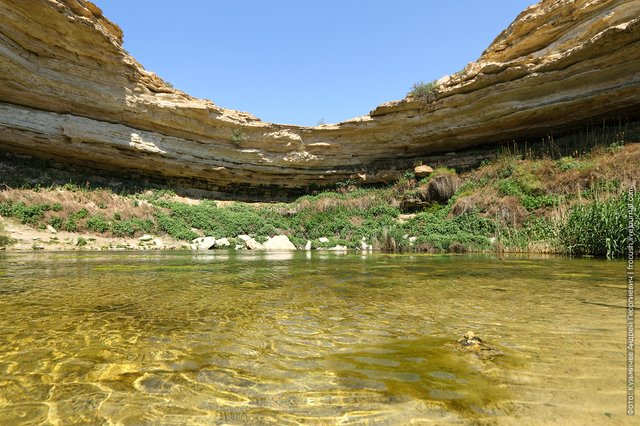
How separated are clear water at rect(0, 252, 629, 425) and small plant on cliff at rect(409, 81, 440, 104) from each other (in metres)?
20.5

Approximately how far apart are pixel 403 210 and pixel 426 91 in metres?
7.81

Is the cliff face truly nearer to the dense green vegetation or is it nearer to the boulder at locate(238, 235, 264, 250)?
the dense green vegetation

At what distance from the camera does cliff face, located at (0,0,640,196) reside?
56.9ft

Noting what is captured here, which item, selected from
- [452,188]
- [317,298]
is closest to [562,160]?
[452,188]

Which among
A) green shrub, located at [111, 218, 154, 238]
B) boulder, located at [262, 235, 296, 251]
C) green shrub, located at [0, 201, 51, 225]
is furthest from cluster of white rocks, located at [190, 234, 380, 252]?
green shrub, located at [0, 201, 51, 225]

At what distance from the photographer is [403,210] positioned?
70.0 ft

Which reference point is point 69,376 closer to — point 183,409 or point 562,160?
point 183,409

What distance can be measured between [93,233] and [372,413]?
1861 centimetres

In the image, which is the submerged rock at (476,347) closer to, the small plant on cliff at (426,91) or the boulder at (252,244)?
the boulder at (252,244)

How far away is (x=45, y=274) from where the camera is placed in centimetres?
536

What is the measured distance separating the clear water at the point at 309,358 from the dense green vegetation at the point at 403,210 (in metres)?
8.16

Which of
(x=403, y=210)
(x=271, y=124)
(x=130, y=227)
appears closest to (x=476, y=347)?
(x=130, y=227)

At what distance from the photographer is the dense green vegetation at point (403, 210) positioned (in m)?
13.1

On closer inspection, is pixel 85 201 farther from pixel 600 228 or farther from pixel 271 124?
pixel 600 228
